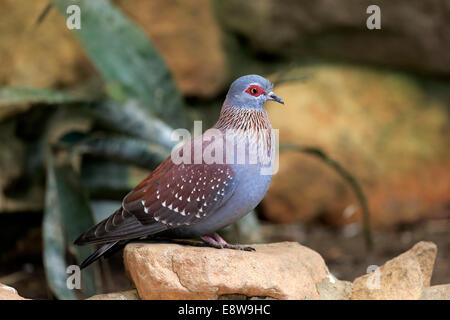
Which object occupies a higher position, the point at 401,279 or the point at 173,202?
the point at 173,202

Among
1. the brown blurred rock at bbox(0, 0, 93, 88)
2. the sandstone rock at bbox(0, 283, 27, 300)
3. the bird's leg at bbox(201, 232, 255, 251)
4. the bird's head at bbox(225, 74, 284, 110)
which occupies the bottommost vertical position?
the sandstone rock at bbox(0, 283, 27, 300)

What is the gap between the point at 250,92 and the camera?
8.82 ft

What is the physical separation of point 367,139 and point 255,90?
2934 millimetres

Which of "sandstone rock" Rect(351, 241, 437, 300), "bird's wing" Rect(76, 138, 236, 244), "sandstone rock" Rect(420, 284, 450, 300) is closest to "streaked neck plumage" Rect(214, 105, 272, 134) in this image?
"bird's wing" Rect(76, 138, 236, 244)

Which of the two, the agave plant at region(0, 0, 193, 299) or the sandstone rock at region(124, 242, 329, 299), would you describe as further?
the agave plant at region(0, 0, 193, 299)

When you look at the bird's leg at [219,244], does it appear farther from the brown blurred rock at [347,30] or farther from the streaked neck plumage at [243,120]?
the brown blurred rock at [347,30]

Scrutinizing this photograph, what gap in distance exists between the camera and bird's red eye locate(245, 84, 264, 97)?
2680 mm

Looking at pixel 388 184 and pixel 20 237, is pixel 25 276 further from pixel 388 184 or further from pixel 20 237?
pixel 388 184

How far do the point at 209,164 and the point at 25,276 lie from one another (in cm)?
235

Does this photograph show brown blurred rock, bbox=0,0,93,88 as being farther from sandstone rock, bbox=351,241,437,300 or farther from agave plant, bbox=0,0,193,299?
sandstone rock, bbox=351,241,437,300

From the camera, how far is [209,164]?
104 inches

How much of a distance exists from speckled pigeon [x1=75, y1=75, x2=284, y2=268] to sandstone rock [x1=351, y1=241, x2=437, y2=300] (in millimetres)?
514

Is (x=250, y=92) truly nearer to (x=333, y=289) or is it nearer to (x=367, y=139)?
(x=333, y=289)

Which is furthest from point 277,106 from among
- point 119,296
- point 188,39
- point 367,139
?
point 119,296
